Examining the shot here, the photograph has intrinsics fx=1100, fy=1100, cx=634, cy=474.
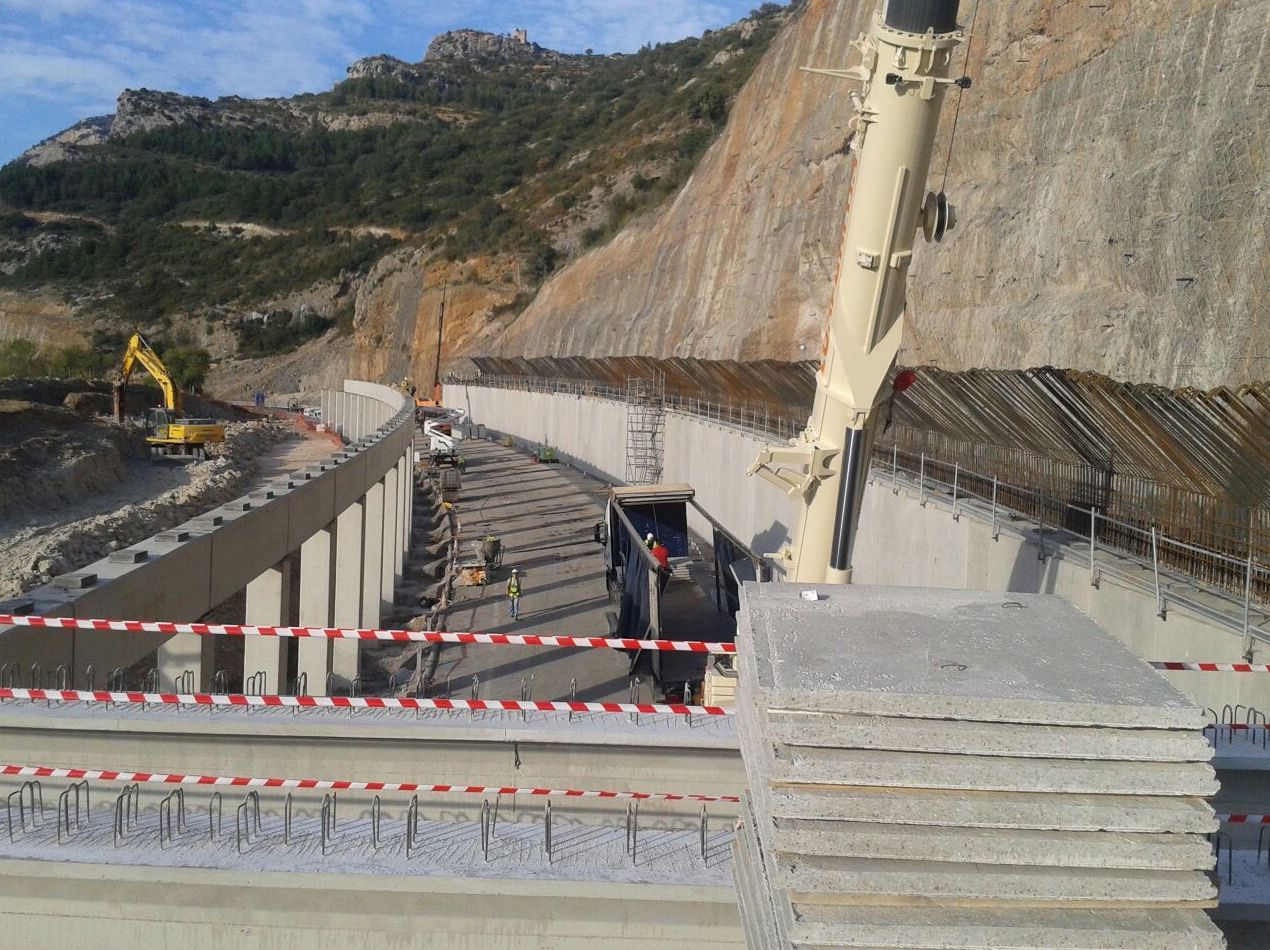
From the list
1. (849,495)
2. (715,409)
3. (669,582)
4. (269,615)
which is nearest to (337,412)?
(715,409)

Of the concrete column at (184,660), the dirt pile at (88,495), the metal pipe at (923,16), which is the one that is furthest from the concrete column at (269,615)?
the dirt pile at (88,495)

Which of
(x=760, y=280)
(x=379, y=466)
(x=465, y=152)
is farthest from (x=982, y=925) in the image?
(x=465, y=152)

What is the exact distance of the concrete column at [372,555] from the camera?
17.9 m

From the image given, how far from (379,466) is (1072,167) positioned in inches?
515

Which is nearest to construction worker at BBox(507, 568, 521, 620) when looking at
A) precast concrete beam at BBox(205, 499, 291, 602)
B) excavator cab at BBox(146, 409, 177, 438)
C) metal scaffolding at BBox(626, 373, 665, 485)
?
precast concrete beam at BBox(205, 499, 291, 602)

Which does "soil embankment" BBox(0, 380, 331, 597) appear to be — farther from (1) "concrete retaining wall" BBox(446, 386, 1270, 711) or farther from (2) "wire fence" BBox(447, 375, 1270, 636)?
(2) "wire fence" BBox(447, 375, 1270, 636)

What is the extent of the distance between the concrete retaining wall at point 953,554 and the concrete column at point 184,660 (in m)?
7.64

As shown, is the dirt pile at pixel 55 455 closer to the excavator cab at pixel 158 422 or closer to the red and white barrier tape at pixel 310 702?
the excavator cab at pixel 158 422

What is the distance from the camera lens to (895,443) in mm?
16953

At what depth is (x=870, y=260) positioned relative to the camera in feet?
26.2

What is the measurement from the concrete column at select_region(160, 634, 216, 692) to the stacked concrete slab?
289 inches

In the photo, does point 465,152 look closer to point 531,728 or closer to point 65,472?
point 65,472

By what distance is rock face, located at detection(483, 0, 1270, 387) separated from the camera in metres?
14.5

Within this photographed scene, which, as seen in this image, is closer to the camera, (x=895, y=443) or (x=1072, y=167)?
(x=895, y=443)
